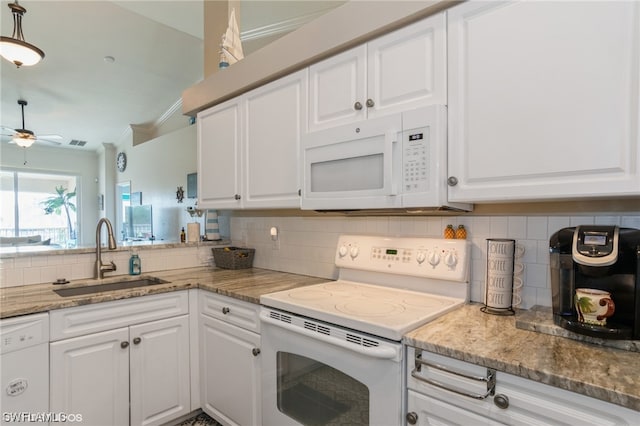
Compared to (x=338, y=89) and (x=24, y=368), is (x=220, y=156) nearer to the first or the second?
(x=338, y=89)

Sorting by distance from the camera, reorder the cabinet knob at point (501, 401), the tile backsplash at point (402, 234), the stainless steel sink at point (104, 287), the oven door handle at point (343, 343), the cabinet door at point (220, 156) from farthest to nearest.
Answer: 1. the cabinet door at point (220, 156)
2. the stainless steel sink at point (104, 287)
3. the tile backsplash at point (402, 234)
4. the oven door handle at point (343, 343)
5. the cabinet knob at point (501, 401)

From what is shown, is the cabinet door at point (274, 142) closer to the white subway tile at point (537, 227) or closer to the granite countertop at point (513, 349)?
the granite countertop at point (513, 349)

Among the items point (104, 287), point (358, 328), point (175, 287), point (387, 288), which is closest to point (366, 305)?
point (358, 328)

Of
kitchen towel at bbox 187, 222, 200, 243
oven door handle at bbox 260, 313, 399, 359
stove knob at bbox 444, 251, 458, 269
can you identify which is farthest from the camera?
kitchen towel at bbox 187, 222, 200, 243

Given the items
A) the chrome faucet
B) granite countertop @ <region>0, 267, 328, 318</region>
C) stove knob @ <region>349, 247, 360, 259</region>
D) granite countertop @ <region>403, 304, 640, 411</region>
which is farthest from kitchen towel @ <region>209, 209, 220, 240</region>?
granite countertop @ <region>403, 304, 640, 411</region>

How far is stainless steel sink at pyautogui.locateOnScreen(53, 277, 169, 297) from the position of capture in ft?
6.57

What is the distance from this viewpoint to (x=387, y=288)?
1781 millimetres

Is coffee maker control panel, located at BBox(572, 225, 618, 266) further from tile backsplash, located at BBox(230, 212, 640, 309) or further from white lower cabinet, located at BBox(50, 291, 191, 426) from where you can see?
white lower cabinet, located at BBox(50, 291, 191, 426)

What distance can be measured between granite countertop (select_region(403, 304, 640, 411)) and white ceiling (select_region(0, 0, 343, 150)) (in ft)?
8.24

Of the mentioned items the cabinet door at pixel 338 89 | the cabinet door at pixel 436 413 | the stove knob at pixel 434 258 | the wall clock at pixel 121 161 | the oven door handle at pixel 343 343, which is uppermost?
the wall clock at pixel 121 161

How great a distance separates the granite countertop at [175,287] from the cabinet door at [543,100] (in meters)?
1.15

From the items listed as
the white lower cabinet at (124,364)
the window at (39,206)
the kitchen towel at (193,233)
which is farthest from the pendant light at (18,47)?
the window at (39,206)

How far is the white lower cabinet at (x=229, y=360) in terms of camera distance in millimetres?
1735

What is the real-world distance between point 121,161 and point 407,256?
735cm
